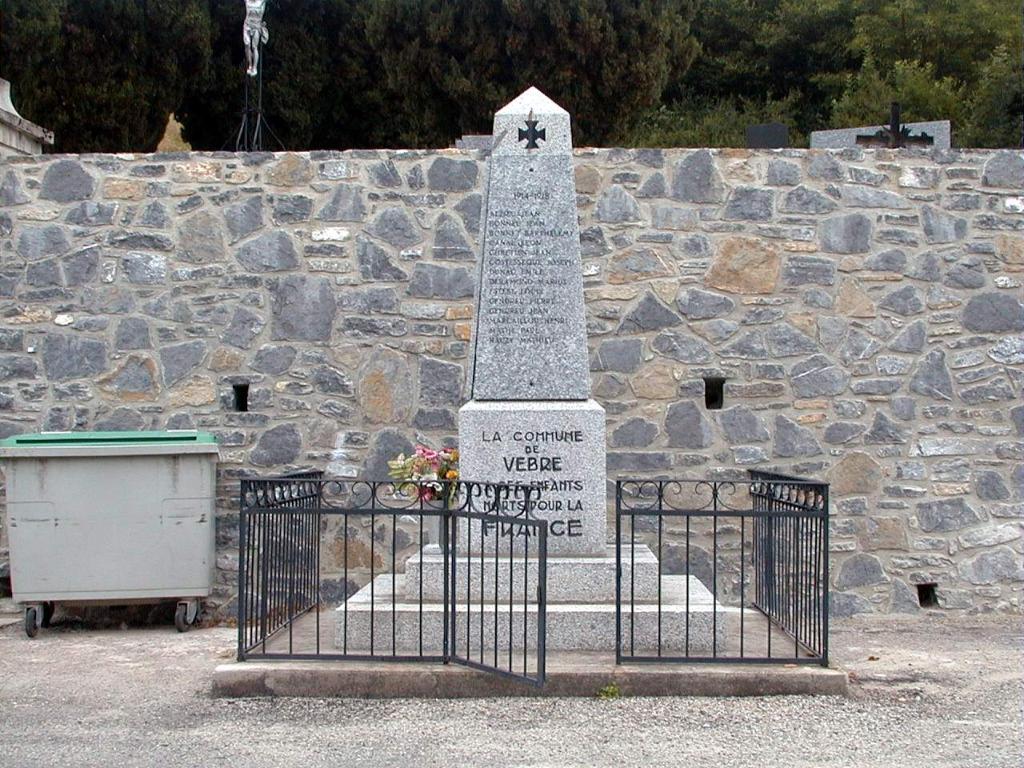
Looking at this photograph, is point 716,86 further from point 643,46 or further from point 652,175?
point 652,175

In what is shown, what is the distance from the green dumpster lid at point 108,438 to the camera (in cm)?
772

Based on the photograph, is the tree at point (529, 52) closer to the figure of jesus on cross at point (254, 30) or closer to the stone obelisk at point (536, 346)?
the figure of jesus on cross at point (254, 30)

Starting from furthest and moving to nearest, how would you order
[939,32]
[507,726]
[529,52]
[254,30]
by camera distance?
[939,32] < [529,52] < [254,30] < [507,726]

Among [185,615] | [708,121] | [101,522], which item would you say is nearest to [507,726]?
[185,615]

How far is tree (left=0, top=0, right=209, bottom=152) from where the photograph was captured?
14.4 metres

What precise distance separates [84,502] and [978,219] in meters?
6.08

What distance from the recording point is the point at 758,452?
829 cm

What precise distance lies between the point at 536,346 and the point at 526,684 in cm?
185

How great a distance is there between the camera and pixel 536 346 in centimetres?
654

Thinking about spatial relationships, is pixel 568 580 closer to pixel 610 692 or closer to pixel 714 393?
pixel 610 692

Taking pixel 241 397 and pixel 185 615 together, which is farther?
pixel 241 397

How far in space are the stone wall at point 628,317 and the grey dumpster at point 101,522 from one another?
0.64 metres

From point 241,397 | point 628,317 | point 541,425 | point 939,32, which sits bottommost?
point 541,425

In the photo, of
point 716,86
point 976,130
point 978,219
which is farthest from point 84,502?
point 716,86
